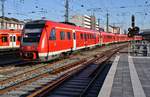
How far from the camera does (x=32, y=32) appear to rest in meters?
21.0

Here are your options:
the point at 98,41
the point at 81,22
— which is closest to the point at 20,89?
the point at 98,41

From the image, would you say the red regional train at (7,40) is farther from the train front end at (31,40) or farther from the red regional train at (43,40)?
the train front end at (31,40)

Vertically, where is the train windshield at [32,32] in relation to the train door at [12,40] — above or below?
above

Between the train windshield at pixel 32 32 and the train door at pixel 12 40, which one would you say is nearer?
the train windshield at pixel 32 32

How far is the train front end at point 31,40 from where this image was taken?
66.8ft

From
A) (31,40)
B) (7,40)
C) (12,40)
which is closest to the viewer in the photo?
(31,40)

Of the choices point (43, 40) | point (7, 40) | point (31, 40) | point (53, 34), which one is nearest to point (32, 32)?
point (31, 40)

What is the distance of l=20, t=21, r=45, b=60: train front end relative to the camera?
66.8 ft

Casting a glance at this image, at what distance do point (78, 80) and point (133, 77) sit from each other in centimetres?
264

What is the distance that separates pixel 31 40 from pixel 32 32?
0.54 meters

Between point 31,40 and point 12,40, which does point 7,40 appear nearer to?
point 12,40

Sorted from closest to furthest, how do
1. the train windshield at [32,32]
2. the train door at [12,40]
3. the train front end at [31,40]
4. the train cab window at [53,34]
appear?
the train front end at [31,40]
the train windshield at [32,32]
the train cab window at [53,34]
the train door at [12,40]

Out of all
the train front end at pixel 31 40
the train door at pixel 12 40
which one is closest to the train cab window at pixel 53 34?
the train front end at pixel 31 40

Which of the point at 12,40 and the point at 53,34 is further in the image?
the point at 12,40
